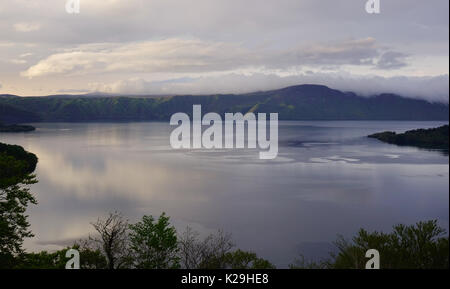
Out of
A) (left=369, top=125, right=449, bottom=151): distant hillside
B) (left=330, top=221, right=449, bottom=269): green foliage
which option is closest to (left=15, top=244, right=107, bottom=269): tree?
(left=330, top=221, right=449, bottom=269): green foliage

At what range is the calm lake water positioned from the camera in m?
26.4

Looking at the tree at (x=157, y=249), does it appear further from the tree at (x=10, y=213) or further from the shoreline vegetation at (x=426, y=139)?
the shoreline vegetation at (x=426, y=139)

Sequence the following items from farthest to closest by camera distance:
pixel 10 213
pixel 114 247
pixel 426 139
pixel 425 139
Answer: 1. pixel 425 139
2. pixel 426 139
3. pixel 114 247
4. pixel 10 213

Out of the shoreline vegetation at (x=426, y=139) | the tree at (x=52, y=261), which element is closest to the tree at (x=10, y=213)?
the tree at (x=52, y=261)

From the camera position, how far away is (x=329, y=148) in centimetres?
7700

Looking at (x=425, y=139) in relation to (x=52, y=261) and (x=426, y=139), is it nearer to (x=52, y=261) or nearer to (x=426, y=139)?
(x=426, y=139)

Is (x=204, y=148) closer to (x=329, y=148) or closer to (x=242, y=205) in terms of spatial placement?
(x=329, y=148)

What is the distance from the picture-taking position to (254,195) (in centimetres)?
3744

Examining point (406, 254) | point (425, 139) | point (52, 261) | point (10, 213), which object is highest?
point (425, 139)

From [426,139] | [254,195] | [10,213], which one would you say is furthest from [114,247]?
[426,139]

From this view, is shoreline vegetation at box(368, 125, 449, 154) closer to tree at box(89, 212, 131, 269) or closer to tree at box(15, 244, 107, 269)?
tree at box(89, 212, 131, 269)

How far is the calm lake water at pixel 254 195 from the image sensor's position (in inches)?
1039
